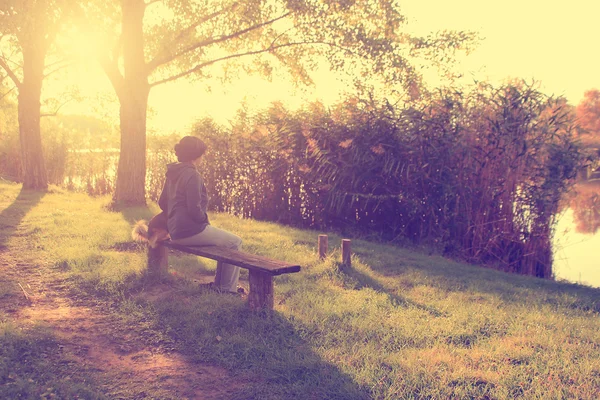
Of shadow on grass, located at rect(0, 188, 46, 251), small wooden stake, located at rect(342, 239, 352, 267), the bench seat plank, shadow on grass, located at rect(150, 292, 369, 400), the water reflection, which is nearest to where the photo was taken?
shadow on grass, located at rect(150, 292, 369, 400)

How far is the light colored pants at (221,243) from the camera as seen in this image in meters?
5.34

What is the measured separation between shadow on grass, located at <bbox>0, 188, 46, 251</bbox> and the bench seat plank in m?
4.12

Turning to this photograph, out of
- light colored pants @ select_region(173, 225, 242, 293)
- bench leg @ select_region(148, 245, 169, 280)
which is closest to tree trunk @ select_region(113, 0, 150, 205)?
bench leg @ select_region(148, 245, 169, 280)

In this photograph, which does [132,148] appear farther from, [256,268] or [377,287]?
[256,268]

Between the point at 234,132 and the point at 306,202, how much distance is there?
294 centimetres

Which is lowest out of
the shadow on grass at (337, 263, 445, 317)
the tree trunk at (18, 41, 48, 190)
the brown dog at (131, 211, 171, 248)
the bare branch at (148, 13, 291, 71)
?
the shadow on grass at (337, 263, 445, 317)

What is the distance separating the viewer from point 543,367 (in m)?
3.89

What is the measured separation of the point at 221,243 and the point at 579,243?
995 centimetres

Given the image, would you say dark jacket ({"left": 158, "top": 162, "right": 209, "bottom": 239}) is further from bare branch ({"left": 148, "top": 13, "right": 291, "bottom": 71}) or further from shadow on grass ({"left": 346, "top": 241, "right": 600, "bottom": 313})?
bare branch ({"left": 148, "top": 13, "right": 291, "bottom": 71})

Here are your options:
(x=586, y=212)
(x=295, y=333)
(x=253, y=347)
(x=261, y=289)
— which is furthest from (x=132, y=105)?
(x=586, y=212)

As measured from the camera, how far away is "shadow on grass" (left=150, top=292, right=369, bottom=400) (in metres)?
3.45

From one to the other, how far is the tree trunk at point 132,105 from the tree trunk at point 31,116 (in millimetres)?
5427

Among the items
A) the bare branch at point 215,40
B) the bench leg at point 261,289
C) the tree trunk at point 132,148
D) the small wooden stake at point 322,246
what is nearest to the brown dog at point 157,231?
the bench leg at point 261,289

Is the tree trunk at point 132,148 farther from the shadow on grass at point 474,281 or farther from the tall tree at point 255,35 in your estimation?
the shadow on grass at point 474,281
